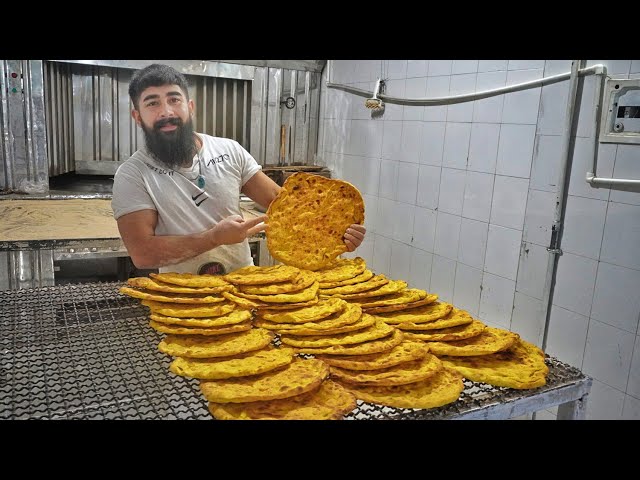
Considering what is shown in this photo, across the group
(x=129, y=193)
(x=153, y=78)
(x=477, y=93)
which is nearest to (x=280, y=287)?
(x=129, y=193)

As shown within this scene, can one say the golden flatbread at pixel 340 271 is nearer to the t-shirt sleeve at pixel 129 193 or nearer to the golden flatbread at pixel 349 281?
the golden flatbread at pixel 349 281

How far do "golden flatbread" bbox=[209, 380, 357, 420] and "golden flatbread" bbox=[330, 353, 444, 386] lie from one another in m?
0.07

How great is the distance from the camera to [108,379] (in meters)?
1.59

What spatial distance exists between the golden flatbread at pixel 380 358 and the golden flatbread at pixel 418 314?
0.21 metres

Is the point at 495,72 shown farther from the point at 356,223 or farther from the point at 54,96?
the point at 54,96

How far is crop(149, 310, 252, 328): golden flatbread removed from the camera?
1.82m

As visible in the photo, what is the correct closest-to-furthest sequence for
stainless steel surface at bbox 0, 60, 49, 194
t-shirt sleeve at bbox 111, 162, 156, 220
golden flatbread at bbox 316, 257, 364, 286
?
1. golden flatbread at bbox 316, 257, 364, 286
2. t-shirt sleeve at bbox 111, 162, 156, 220
3. stainless steel surface at bbox 0, 60, 49, 194

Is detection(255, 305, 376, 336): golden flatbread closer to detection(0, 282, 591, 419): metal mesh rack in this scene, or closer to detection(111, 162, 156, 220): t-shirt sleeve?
detection(0, 282, 591, 419): metal mesh rack

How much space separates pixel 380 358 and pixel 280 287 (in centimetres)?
58

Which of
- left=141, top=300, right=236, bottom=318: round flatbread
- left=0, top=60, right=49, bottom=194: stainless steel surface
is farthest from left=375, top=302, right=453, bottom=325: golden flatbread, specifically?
left=0, top=60, right=49, bottom=194: stainless steel surface

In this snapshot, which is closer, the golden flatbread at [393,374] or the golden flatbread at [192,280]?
the golden flatbread at [393,374]

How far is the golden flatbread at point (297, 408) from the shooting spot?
1.42 m

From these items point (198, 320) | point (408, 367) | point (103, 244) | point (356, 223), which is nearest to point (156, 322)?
point (198, 320)

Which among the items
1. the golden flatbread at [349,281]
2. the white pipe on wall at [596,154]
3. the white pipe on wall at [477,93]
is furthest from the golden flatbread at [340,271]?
the white pipe on wall at [477,93]
